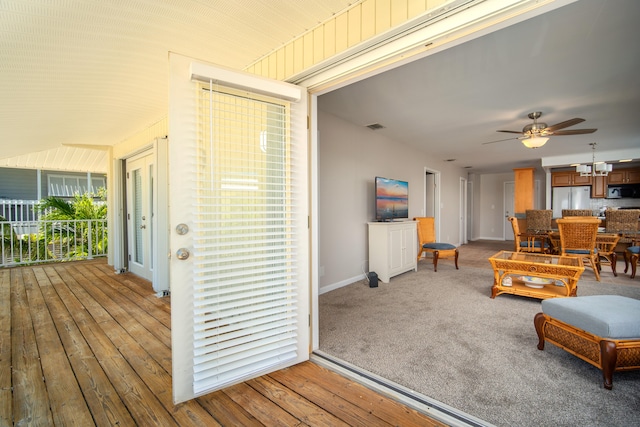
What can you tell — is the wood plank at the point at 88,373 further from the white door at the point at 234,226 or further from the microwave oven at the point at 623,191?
the microwave oven at the point at 623,191

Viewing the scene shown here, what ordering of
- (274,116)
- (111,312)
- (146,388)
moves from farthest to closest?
(111,312), (274,116), (146,388)

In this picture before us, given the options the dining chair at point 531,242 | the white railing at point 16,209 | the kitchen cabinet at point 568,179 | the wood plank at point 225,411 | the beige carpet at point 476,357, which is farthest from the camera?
the kitchen cabinet at point 568,179

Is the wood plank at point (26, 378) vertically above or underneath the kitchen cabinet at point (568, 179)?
underneath

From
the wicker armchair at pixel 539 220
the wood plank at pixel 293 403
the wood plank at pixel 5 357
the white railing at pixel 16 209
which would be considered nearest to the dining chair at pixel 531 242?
the wicker armchair at pixel 539 220

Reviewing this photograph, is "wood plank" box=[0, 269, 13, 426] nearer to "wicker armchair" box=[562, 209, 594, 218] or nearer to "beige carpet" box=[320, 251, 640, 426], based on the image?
"beige carpet" box=[320, 251, 640, 426]

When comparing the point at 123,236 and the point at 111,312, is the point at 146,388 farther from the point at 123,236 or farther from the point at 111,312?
the point at 123,236

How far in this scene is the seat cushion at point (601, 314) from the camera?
1.78 meters

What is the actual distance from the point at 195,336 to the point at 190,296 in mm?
239

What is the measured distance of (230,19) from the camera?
190 cm

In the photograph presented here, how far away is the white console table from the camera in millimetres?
4336

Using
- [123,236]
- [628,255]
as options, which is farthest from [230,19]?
[628,255]

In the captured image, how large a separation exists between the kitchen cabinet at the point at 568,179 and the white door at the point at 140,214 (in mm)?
9659

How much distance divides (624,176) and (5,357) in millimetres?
11368

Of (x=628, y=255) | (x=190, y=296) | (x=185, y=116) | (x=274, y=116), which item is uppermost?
(x=274, y=116)
